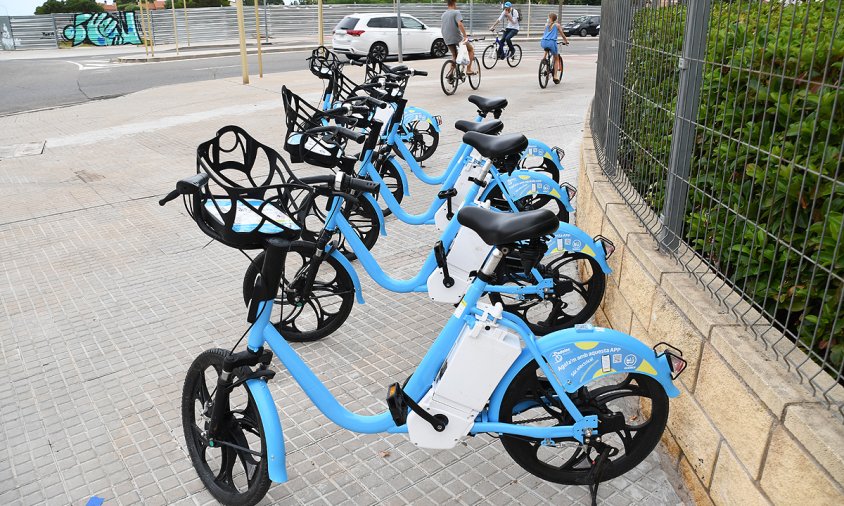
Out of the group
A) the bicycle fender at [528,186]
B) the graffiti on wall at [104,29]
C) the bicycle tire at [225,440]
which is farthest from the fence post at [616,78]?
the graffiti on wall at [104,29]

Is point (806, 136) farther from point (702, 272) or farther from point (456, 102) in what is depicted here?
point (456, 102)

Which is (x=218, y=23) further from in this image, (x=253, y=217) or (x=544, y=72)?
(x=253, y=217)

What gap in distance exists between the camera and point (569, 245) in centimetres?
392

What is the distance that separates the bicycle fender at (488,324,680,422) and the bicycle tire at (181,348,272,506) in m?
1.04

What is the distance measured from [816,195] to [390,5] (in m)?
40.0

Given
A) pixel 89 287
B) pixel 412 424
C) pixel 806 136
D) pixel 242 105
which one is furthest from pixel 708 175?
pixel 242 105

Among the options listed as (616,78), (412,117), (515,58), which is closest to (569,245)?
(616,78)

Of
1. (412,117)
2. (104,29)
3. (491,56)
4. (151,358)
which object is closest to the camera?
(151,358)

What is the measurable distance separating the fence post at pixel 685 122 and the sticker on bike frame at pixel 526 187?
1.42 meters

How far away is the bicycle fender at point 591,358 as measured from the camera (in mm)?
2646

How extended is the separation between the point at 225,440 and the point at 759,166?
2483 millimetres

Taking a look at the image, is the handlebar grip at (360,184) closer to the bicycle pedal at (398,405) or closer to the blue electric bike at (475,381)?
the blue electric bike at (475,381)

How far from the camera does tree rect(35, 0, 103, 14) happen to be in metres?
42.5

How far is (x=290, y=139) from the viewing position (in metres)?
5.34
